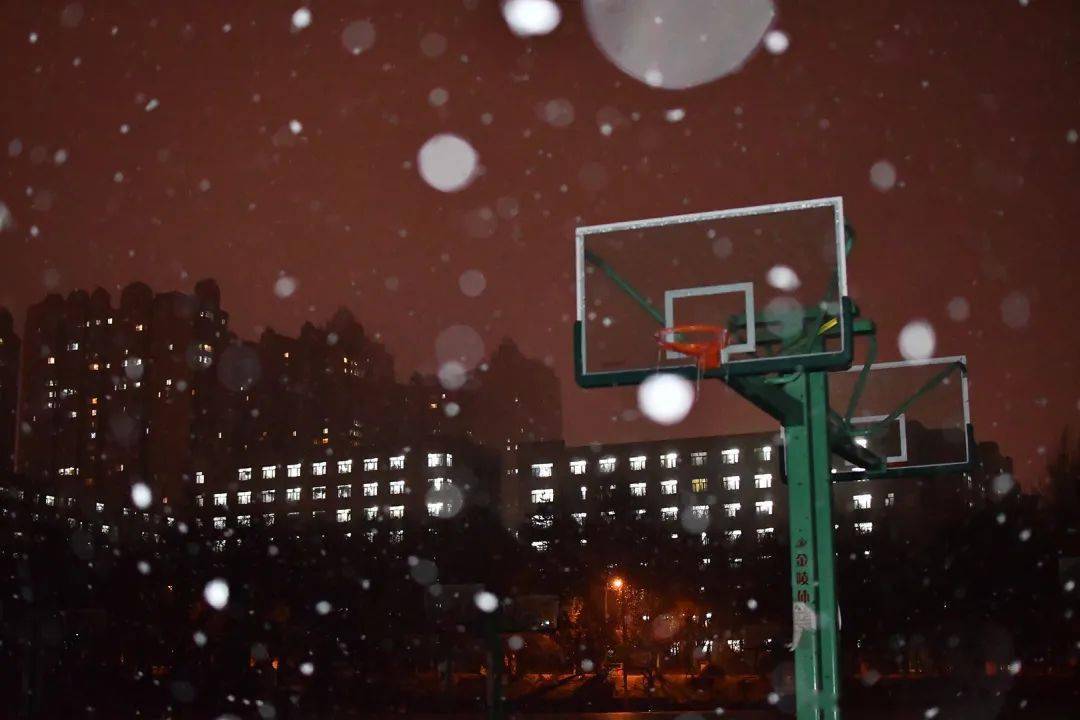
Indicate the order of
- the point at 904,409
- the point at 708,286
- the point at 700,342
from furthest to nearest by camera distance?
1. the point at 904,409
2. the point at 708,286
3. the point at 700,342

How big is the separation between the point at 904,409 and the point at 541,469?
10870 cm

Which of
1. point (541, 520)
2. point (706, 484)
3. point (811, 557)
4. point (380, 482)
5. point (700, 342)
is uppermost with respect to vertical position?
point (380, 482)

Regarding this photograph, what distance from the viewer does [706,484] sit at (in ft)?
378

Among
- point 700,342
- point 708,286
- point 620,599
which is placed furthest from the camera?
point 620,599

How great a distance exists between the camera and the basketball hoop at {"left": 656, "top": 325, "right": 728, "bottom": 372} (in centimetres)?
1123

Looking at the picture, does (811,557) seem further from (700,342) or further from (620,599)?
(620,599)

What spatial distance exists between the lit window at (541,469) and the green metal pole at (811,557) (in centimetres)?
11192

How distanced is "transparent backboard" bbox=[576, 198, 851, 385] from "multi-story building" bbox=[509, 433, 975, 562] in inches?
3166

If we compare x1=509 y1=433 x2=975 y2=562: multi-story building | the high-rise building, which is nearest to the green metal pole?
x1=509 y1=433 x2=975 y2=562: multi-story building

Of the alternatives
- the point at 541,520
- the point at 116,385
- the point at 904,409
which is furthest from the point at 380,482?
the point at 904,409

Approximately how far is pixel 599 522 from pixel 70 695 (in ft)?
82.6

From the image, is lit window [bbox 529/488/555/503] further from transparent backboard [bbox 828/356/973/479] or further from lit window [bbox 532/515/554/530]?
transparent backboard [bbox 828/356/973/479]

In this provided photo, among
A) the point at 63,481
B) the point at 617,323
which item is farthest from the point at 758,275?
the point at 63,481

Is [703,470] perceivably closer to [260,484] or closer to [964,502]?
[964,502]
